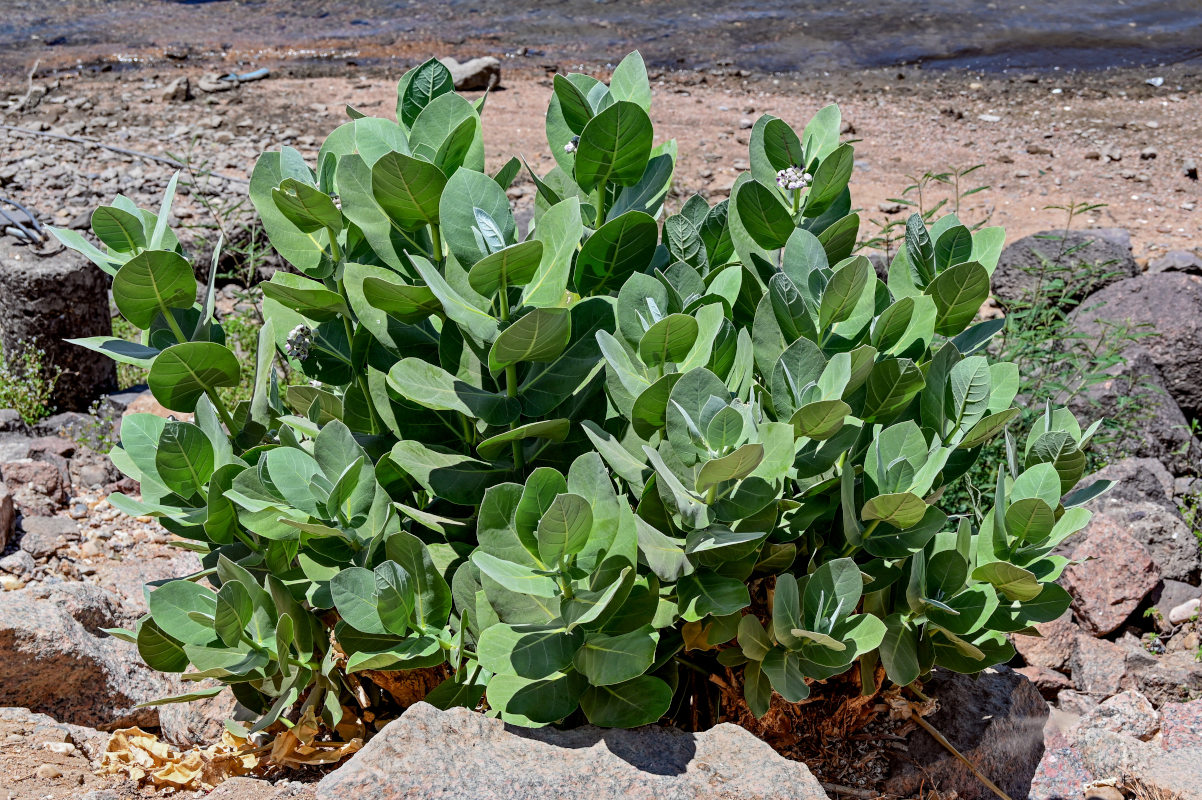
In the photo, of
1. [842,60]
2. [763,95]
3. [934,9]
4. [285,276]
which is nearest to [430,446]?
[285,276]

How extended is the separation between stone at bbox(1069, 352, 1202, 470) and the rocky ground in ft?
0.05

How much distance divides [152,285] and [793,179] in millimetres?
1093

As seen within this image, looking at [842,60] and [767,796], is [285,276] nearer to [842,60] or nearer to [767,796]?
[767,796]

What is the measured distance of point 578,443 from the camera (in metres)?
1.70

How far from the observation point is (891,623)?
166 centimetres

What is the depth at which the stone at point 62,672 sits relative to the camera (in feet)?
7.32

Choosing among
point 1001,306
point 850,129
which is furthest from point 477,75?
point 1001,306

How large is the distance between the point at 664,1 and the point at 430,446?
17575mm

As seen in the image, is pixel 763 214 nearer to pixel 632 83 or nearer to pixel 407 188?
pixel 632 83

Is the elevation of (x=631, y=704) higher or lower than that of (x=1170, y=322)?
higher

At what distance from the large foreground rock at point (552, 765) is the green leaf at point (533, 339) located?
1.75 ft

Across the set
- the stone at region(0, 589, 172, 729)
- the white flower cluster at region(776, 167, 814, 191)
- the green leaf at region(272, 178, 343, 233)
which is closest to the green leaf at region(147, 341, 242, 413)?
the green leaf at region(272, 178, 343, 233)

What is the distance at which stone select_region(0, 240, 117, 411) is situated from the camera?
4.68 m

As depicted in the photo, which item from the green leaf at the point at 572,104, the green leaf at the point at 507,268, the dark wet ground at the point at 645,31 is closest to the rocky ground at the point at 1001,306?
the green leaf at the point at 507,268
